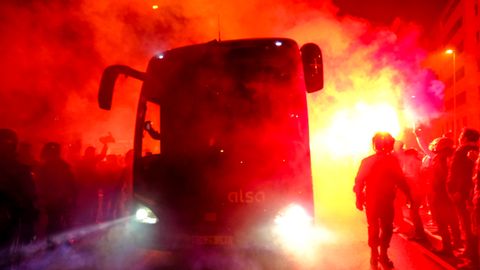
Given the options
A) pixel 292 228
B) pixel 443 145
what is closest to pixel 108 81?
pixel 292 228

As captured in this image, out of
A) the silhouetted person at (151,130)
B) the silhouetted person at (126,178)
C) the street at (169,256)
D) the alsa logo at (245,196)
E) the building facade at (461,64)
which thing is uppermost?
the building facade at (461,64)

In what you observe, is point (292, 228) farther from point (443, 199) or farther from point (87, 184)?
point (87, 184)

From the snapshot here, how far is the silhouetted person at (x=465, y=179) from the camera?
6.06m

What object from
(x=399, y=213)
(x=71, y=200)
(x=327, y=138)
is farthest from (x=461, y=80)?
(x=71, y=200)

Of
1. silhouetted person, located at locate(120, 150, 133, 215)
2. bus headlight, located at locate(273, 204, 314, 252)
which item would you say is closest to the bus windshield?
bus headlight, located at locate(273, 204, 314, 252)

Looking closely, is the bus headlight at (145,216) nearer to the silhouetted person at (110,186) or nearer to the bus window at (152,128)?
the bus window at (152,128)

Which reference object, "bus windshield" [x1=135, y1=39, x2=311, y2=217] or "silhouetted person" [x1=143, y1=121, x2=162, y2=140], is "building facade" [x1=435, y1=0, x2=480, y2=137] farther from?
"silhouetted person" [x1=143, y1=121, x2=162, y2=140]

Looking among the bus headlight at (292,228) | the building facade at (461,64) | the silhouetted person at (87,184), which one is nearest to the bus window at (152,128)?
the bus headlight at (292,228)

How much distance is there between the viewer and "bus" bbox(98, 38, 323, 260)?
5027 mm

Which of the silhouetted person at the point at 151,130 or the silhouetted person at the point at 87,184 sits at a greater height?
the silhouetted person at the point at 151,130

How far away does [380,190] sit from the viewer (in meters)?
5.99

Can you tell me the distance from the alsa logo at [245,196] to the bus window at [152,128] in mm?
1166

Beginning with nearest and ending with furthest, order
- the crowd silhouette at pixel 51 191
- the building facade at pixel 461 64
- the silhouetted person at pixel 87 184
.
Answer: the crowd silhouette at pixel 51 191 < the silhouetted person at pixel 87 184 < the building facade at pixel 461 64

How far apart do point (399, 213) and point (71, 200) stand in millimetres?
5772
